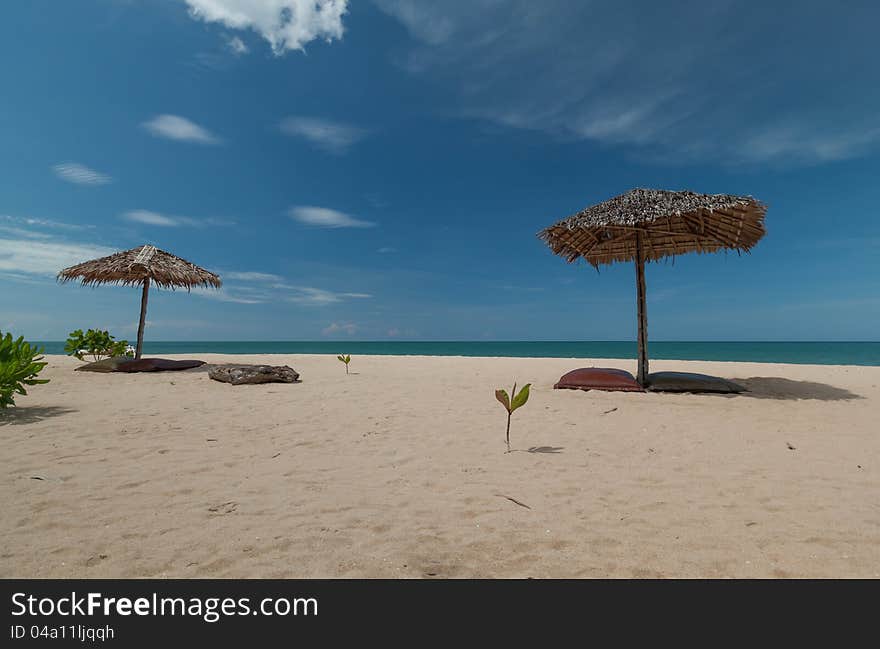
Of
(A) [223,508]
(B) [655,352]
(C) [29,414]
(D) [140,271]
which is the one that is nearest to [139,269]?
(D) [140,271]

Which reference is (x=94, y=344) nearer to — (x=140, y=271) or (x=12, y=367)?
(x=140, y=271)

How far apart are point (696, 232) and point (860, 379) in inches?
243

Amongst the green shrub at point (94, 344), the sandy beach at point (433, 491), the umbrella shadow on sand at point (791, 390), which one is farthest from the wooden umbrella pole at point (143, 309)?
the umbrella shadow on sand at point (791, 390)

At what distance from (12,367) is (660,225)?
11814 mm

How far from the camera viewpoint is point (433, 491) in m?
3.33

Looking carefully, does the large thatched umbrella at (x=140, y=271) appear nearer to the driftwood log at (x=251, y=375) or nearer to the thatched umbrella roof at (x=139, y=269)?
the thatched umbrella roof at (x=139, y=269)

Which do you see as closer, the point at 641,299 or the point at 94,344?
the point at 641,299

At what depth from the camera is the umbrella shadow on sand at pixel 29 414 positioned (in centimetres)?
525

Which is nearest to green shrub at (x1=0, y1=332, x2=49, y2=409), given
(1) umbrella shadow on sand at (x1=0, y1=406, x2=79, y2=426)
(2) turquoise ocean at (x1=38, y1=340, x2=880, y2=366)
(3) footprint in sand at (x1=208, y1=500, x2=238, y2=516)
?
(1) umbrella shadow on sand at (x1=0, y1=406, x2=79, y2=426)

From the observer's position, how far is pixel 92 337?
543 inches

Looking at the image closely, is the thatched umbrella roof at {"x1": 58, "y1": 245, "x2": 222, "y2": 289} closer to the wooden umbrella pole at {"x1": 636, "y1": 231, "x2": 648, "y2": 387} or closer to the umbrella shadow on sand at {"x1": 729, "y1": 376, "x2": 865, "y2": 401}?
the wooden umbrella pole at {"x1": 636, "y1": 231, "x2": 648, "y2": 387}

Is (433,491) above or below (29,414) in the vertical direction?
below

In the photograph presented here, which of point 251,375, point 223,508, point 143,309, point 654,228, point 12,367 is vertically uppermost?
point 654,228

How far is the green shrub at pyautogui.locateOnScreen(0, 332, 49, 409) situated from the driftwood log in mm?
3503
